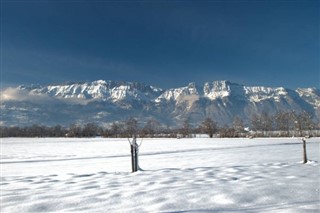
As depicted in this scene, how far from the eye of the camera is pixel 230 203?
6703 millimetres

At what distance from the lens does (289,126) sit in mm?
123625

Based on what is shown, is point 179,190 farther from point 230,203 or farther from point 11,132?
point 11,132

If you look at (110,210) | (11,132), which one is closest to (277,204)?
(110,210)

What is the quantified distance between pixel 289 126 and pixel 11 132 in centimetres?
15723

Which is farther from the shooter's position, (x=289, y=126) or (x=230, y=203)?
(x=289, y=126)

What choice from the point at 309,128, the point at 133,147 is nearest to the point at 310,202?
the point at 133,147

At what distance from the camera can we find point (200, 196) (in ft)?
24.4

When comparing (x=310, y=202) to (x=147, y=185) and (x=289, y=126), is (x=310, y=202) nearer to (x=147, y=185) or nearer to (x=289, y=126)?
(x=147, y=185)

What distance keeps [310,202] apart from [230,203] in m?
1.69

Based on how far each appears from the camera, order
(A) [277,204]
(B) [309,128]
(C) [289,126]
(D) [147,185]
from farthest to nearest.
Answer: (C) [289,126]
(B) [309,128]
(D) [147,185]
(A) [277,204]

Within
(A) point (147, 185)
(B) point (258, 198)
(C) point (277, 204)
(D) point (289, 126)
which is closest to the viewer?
(C) point (277, 204)

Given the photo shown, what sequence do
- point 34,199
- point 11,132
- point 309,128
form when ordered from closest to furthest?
point 34,199
point 309,128
point 11,132

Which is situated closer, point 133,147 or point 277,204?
point 277,204

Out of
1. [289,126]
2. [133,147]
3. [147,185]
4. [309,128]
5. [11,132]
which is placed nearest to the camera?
[147,185]
